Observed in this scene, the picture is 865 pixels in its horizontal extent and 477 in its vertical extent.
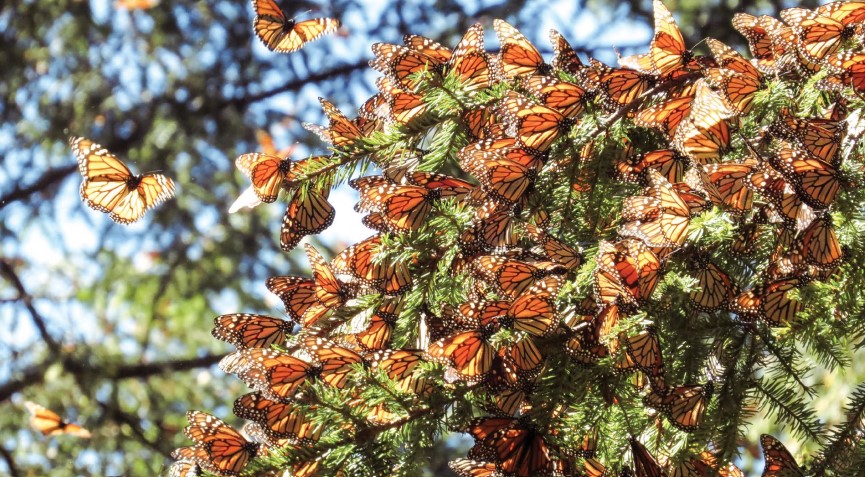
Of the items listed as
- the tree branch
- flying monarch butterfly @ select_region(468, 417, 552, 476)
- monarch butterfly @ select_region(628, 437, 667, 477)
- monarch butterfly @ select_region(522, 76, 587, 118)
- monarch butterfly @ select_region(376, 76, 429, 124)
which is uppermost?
the tree branch

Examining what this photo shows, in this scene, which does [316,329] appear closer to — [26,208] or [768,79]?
[768,79]

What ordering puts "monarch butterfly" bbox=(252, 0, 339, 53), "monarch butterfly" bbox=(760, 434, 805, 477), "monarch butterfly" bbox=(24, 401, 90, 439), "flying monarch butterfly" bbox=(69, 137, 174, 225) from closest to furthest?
"monarch butterfly" bbox=(760, 434, 805, 477) < "flying monarch butterfly" bbox=(69, 137, 174, 225) < "monarch butterfly" bbox=(252, 0, 339, 53) < "monarch butterfly" bbox=(24, 401, 90, 439)

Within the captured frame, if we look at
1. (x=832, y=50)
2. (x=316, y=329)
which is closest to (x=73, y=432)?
(x=316, y=329)

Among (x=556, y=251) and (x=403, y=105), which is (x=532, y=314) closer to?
(x=556, y=251)

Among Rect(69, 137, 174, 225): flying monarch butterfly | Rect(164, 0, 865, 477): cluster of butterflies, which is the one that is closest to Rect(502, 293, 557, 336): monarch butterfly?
Rect(164, 0, 865, 477): cluster of butterflies

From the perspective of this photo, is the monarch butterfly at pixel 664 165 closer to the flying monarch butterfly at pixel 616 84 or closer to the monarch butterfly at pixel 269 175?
the flying monarch butterfly at pixel 616 84

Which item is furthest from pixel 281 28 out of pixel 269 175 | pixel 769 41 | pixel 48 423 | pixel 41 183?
pixel 41 183

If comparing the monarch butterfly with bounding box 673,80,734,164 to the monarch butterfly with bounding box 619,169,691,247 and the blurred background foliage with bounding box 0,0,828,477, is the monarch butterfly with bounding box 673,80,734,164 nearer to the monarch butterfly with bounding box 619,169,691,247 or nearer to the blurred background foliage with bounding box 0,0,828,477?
the monarch butterfly with bounding box 619,169,691,247
